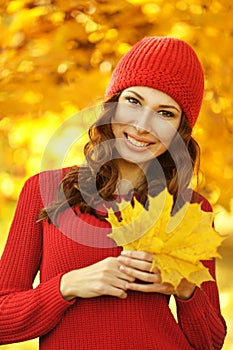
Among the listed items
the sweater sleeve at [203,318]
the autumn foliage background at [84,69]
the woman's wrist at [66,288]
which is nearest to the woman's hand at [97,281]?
the woman's wrist at [66,288]

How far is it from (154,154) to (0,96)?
84 centimetres

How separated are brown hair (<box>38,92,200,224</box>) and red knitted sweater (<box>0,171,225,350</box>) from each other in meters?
0.02

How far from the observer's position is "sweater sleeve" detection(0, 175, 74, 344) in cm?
126

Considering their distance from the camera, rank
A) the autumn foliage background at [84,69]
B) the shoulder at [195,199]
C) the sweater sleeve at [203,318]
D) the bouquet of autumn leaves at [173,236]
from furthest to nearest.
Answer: the autumn foliage background at [84,69], the shoulder at [195,199], the sweater sleeve at [203,318], the bouquet of autumn leaves at [173,236]

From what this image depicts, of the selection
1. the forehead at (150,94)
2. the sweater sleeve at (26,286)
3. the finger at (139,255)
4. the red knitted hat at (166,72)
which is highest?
the red knitted hat at (166,72)

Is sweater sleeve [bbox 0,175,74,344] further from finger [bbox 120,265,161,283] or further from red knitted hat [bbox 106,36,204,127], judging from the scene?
red knitted hat [bbox 106,36,204,127]

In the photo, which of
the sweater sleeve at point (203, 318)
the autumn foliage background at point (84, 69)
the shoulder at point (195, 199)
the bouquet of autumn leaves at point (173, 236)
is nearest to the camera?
the bouquet of autumn leaves at point (173, 236)

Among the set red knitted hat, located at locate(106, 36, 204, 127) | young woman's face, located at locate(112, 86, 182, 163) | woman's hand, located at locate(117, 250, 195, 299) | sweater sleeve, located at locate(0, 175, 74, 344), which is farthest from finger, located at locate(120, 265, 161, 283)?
red knitted hat, located at locate(106, 36, 204, 127)

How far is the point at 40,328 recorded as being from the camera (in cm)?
127

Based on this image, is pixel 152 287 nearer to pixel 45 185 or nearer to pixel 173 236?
pixel 173 236

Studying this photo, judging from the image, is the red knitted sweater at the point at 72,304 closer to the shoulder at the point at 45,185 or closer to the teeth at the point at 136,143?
the shoulder at the point at 45,185

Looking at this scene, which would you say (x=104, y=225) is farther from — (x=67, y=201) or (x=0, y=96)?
(x=0, y=96)

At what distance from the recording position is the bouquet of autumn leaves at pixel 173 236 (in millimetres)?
1206

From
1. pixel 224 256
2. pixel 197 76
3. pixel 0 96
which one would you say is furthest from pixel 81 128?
pixel 197 76
